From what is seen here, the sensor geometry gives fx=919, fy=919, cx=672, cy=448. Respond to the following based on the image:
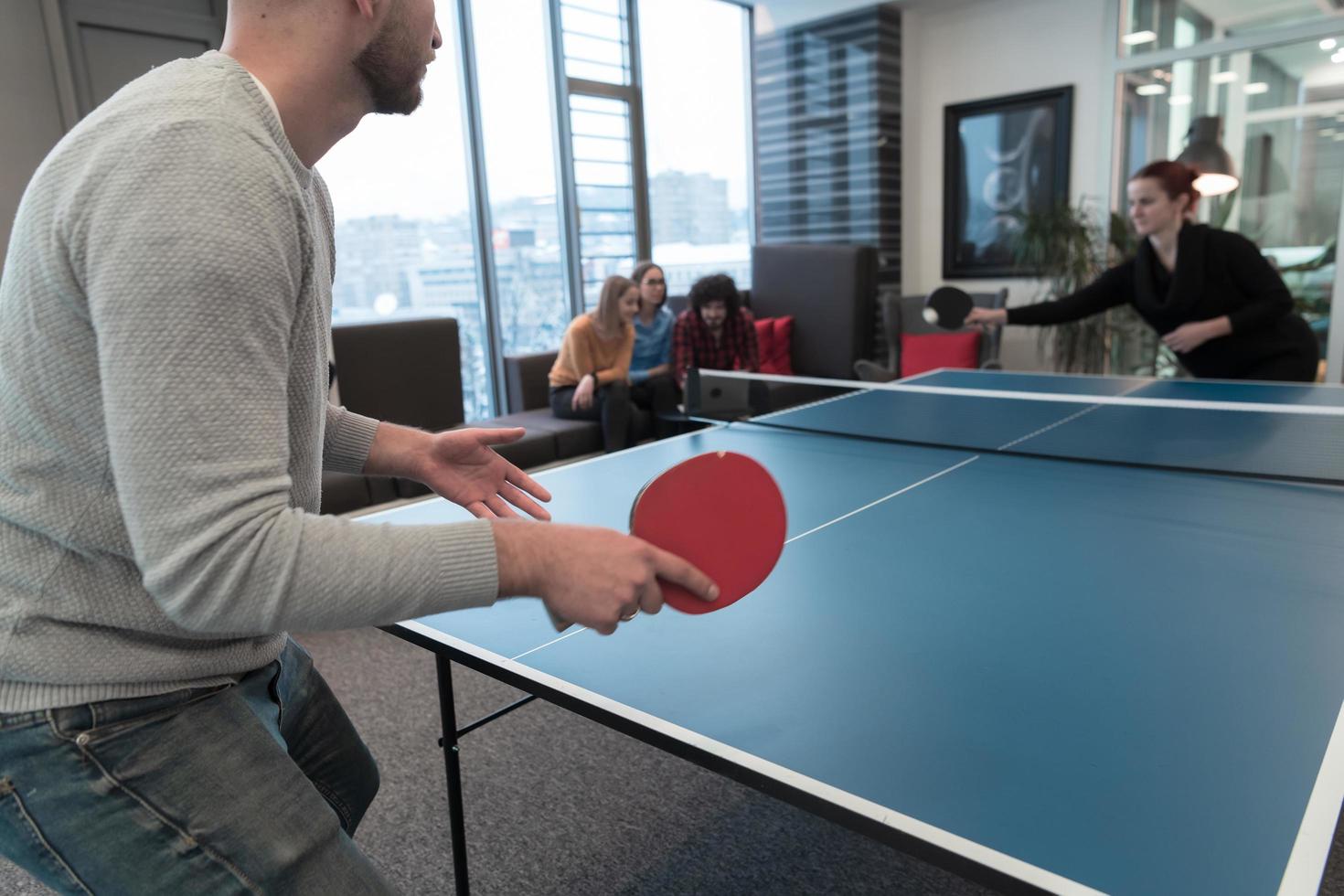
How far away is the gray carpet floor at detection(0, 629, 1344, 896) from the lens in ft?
6.61

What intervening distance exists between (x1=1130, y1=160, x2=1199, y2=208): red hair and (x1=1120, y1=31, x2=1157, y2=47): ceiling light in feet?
11.8

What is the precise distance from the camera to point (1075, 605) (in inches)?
57.2

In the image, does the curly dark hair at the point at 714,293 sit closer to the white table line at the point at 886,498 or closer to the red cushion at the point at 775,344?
the red cushion at the point at 775,344

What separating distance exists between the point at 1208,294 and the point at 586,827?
3.14 meters

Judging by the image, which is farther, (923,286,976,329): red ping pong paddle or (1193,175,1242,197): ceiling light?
(1193,175,1242,197): ceiling light

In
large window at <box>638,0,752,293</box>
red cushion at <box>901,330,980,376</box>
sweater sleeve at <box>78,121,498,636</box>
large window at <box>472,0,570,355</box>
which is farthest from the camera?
large window at <box>638,0,752,293</box>

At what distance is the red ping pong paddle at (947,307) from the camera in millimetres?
3740

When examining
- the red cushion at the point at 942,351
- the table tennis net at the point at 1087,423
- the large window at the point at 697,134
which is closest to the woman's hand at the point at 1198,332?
the table tennis net at the point at 1087,423

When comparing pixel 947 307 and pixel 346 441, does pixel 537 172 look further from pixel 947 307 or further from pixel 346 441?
pixel 346 441

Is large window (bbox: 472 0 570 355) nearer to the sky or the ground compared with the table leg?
nearer to the sky

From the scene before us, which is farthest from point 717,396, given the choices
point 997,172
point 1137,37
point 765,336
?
point 1137,37

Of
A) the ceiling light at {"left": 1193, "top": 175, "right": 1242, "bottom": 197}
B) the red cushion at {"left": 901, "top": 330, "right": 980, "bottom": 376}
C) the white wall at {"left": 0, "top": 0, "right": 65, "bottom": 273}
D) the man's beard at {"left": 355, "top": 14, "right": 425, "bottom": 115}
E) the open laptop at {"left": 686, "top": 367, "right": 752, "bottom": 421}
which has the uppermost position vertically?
the white wall at {"left": 0, "top": 0, "right": 65, "bottom": 273}

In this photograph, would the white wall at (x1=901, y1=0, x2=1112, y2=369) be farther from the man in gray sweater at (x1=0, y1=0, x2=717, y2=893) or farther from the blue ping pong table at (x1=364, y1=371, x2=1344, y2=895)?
the man in gray sweater at (x1=0, y1=0, x2=717, y2=893)

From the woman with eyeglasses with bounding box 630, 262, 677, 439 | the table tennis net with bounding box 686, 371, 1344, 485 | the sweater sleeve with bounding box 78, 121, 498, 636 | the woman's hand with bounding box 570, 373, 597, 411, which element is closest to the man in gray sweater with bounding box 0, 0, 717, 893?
the sweater sleeve with bounding box 78, 121, 498, 636
